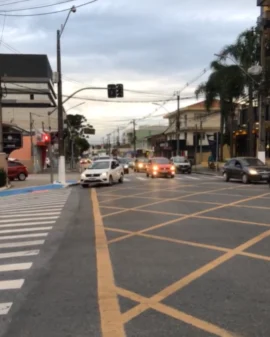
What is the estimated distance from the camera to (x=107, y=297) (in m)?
5.84

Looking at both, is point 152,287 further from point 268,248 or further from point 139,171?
point 139,171

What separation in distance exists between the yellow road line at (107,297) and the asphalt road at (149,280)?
0.01 m

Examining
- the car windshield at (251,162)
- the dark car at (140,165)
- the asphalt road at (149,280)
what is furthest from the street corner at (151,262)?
the dark car at (140,165)

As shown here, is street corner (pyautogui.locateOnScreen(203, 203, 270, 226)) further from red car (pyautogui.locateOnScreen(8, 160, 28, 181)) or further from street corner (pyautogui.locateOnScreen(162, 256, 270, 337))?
red car (pyautogui.locateOnScreen(8, 160, 28, 181))

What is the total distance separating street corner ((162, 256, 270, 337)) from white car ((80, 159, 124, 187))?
65.1ft

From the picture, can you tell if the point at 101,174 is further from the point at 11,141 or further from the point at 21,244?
the point at 21,244

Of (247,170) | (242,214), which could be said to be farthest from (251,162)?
(242,214)

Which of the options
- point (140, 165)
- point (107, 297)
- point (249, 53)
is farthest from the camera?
point (140, 165)

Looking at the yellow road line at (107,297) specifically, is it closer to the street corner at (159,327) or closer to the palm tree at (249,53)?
the street corner at (159,327)

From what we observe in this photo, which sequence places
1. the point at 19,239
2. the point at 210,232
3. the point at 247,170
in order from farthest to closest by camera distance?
1. the point at 247,170
2. the point at 210,232
3. the point at 19,239

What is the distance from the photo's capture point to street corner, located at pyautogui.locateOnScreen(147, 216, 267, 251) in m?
9.20

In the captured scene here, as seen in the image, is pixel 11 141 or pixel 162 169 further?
pixel 162 169

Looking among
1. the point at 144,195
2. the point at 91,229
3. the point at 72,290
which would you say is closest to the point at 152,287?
the point at 72,290

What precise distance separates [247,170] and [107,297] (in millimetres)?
22596
